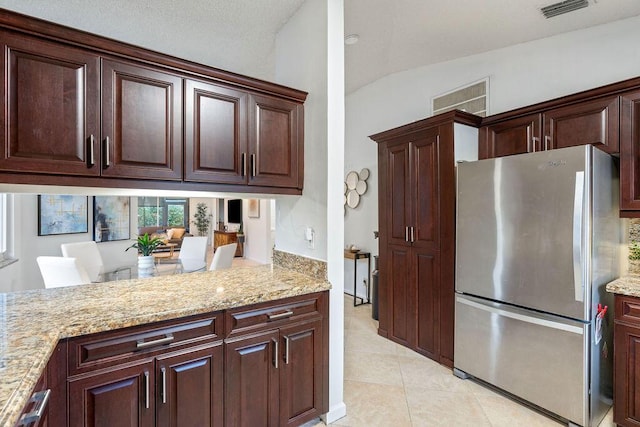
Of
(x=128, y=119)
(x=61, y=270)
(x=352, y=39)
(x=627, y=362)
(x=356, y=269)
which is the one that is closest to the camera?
(x=128, y=119)

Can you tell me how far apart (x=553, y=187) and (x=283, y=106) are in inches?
74.8

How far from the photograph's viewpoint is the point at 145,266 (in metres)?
3.02

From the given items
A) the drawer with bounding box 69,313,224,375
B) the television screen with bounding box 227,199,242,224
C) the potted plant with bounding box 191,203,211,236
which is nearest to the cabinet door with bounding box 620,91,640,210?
the drawer with bounding box 69,313,224,375

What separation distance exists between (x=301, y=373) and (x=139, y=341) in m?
0.95

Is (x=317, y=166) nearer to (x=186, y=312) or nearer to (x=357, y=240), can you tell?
(x=186, y=312)

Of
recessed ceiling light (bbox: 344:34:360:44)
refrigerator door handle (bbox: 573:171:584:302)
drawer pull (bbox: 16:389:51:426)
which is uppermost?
recessed ceiling light (bbox: 344:34:360:44)

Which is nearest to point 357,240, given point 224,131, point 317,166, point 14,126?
point 317,166

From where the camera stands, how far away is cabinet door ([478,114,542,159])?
8.29ft

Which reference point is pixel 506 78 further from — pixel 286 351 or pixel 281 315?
pixel 286 351

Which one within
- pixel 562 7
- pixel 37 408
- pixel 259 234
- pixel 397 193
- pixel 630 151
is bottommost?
pixel 37 408

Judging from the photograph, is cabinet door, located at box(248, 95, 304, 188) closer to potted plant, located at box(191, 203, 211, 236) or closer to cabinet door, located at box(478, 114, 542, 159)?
cabinet door, located at box(478, 114, 542, 159)

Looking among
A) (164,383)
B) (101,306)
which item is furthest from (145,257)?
(164,383)

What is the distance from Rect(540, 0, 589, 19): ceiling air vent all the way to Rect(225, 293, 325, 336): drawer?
277cm

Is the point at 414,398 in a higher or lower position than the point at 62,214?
lower
